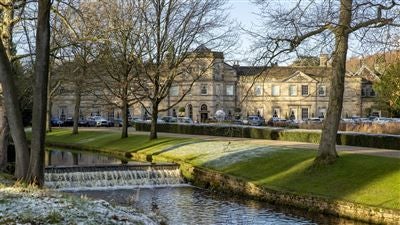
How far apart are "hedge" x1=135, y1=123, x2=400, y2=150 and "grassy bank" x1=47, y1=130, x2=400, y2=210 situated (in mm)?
2337

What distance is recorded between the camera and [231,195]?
2153cm

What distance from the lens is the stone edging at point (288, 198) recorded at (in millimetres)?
16031

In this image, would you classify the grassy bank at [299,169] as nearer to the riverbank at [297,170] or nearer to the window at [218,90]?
the riverbank at [297,170]

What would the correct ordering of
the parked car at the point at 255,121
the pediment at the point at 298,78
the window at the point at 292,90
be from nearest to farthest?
the parked car at the point at 255,121
the pediment at the point at 298,78
the window at the point at 292,90

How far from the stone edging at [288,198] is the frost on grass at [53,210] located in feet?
24.9

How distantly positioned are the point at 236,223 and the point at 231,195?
215 inches

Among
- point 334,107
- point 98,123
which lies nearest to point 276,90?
point 98,123

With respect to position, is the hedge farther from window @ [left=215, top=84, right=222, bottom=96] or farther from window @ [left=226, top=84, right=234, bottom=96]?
window @ [left=226, top=84, right=234, bottom=96]

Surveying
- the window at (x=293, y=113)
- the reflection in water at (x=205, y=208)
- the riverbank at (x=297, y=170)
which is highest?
the window at (x=293, y=113)

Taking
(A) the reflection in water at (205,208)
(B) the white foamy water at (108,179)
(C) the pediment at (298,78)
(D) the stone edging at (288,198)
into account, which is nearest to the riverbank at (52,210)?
(A) the reflection in water at (205,208)

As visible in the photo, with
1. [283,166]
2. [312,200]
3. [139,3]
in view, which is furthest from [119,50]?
[312,200]

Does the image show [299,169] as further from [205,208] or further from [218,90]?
[218,90]

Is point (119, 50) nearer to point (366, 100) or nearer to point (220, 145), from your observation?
point (220, 145)

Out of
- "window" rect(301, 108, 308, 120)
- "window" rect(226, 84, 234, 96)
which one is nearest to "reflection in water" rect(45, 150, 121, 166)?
"window" rect(226, 84, 234, 96)
